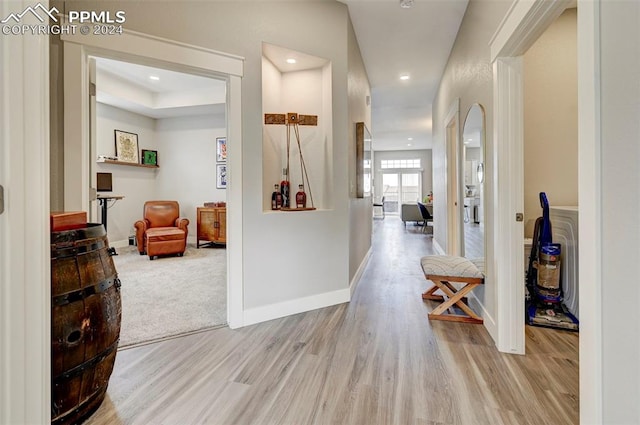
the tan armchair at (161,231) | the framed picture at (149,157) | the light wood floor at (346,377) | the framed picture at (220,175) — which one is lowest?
the light wood floor at (346,377)

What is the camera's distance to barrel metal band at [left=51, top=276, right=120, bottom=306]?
3.86 ft

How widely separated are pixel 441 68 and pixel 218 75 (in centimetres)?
347

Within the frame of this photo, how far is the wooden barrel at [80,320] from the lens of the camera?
1182mm

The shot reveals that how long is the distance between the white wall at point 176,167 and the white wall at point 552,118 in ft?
17.5

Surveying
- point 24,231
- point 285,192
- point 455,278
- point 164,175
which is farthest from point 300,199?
point 164,175

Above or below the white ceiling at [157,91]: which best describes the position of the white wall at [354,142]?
below

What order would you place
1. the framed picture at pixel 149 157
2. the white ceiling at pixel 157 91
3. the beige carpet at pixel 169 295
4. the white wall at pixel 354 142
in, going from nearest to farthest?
A: the beige carpet at pixel 169 295 → the white wall at pixel 354 142 → the white ceiling at pixel 157 91 → the framed picture at pixel 149 157

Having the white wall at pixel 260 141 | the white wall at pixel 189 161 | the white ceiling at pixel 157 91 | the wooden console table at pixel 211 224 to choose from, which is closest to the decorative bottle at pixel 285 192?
the white wall at pixel 260 141

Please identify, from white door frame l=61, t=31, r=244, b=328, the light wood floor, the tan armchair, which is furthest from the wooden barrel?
the tan armchair

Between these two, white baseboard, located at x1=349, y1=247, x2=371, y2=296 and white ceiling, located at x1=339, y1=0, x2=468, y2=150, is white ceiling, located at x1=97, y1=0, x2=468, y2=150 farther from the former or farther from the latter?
white baseboard, located at x1=349, y1=247, x2=371, y2=296

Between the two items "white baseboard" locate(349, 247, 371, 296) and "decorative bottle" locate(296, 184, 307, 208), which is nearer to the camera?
"decorative bottle" locate(296, 184, 307, 208)

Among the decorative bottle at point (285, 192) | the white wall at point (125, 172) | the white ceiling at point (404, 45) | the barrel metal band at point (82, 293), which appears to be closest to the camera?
the barrel metal band at point (82, 293)

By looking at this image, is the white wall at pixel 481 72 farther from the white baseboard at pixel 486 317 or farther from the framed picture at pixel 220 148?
the framed picture at pixel 220 148

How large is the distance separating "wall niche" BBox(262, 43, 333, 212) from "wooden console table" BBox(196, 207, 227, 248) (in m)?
3.18
